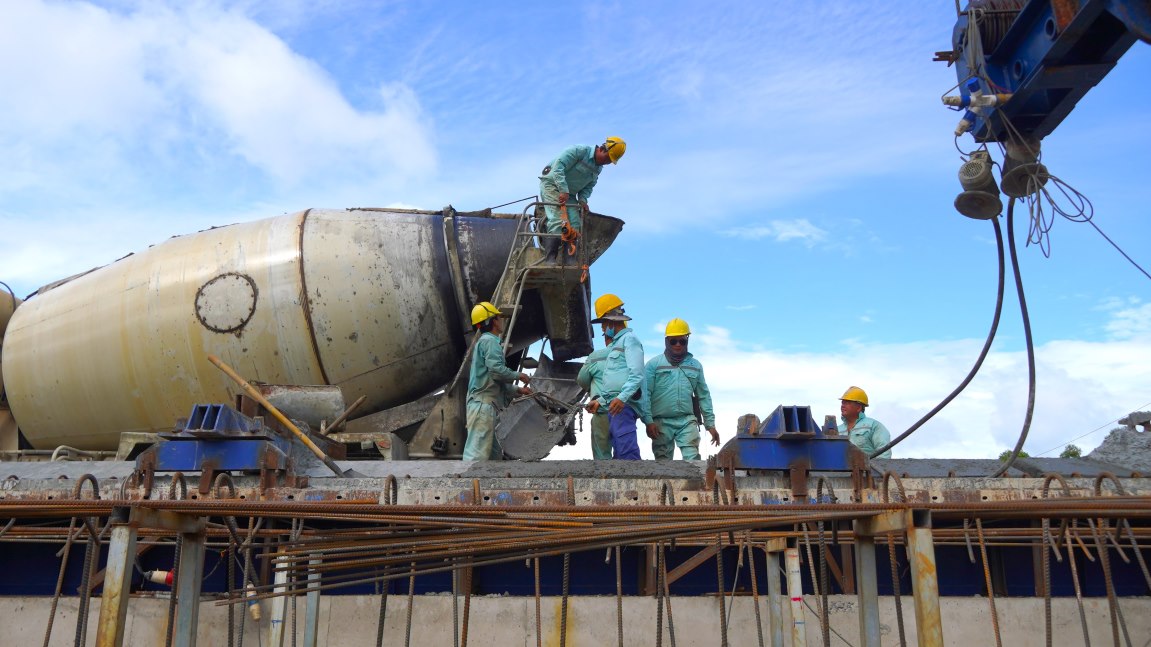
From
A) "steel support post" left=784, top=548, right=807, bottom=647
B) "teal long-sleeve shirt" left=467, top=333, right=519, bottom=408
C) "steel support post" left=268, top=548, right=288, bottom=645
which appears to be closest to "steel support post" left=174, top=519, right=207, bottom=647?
"steel support post" left=268, top=548, right=288, bottom=645

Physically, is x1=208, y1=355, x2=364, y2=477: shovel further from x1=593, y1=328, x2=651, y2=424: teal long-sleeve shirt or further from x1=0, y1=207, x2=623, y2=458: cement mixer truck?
x1=593, y1=328, x2=651, y2=424: teal long-sleeve shirt

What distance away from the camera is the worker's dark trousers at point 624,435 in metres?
7.74

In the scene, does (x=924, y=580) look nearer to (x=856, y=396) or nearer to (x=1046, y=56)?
(x=1046, y=56)

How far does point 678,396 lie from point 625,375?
0.46 metres

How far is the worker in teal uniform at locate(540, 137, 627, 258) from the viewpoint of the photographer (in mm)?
8758

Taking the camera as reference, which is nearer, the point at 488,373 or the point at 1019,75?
the point at 1019,75

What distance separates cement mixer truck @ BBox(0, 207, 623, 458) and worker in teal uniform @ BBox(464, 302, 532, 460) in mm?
626

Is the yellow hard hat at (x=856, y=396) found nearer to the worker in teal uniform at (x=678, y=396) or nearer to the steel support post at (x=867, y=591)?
the worker in teal uniform at (x=678, y=396)

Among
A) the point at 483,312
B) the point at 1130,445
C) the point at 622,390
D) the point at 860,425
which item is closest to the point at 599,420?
the point at 622,390

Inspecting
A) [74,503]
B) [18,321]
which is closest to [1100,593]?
[74,503]

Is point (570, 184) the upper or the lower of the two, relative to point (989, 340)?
upper

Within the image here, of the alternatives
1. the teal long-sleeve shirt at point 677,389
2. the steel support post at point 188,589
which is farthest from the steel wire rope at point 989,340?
the steel support post at point 188,589

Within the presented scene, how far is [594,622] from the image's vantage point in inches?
217

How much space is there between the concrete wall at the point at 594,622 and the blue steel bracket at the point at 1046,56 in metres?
2.67
